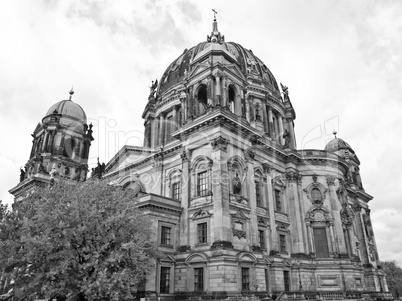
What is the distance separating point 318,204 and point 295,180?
3387 millimetres

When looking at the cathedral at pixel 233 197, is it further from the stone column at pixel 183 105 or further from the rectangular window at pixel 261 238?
the stone column at pixel 183 105

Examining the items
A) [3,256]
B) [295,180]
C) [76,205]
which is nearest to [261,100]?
[295,180]

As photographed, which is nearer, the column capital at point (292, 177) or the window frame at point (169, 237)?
the window frame at point (169, 237)

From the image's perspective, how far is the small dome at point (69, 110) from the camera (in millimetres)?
49062

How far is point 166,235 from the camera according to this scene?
26.7m

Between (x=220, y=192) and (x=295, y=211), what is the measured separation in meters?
11.6

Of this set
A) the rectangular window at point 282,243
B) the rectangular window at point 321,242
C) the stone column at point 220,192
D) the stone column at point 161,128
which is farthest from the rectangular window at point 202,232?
the stone column at point 161,128

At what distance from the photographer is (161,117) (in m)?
41.6

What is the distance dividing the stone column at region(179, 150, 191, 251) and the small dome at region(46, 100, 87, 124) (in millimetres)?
27402

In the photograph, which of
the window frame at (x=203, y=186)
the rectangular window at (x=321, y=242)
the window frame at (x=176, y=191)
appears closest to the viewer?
the window frame at (x=203, y=186)

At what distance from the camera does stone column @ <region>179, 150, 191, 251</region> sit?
2636cm

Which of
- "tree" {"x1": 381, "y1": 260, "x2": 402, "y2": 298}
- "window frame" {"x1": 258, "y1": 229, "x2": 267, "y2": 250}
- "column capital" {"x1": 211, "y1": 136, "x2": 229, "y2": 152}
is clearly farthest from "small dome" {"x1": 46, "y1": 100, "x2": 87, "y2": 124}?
"tree" {"x1": 381, "y1": 260, "x2": 402, "y2": 298}

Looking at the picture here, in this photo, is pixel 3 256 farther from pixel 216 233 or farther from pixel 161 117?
pixel 161 117

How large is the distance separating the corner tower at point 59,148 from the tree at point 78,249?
23957 millimetres
